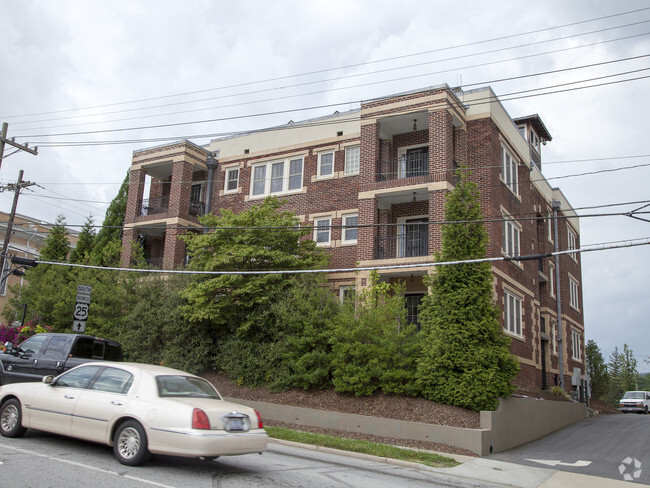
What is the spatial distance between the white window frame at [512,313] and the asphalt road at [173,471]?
12875mm

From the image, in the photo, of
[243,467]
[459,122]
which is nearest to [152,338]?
[243,467]

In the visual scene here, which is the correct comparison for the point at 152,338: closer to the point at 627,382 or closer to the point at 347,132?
the point at 347,132

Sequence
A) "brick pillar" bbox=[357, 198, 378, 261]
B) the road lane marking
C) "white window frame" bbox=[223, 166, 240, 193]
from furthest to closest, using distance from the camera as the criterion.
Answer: "white window frame" bbox=[223, 166, 240, 193], "brick pillar" bbox=[357, 198, 378, 261], the road lane marking

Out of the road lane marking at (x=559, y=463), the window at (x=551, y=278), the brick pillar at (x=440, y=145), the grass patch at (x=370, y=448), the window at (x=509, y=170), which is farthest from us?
the window at (x=551, y=278)

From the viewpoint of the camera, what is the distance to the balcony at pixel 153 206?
28733mm

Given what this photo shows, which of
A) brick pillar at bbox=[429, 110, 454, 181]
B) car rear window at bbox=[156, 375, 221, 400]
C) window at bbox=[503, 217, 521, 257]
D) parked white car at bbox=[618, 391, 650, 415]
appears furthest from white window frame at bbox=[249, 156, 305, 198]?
parked white car at bbox=[618, 391, 650, 415]

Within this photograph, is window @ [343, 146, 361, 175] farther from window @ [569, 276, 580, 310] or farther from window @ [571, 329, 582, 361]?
window @ [571, 329, 582, 361]

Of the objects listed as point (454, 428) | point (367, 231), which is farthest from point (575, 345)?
point (454, 428)

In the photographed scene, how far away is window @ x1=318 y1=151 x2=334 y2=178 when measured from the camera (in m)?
25.1

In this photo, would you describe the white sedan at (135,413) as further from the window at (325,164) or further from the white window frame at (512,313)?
the window at (325,164)

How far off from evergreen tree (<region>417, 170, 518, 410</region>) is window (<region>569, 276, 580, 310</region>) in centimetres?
2168

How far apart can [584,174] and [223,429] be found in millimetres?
13319

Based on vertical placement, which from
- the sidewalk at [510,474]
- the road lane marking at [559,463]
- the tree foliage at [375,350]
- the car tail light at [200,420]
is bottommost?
the road lane marking at [559,463]

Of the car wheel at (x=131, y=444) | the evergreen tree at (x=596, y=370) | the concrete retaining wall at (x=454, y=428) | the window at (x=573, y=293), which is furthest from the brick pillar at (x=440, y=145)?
the evergreen tree at (x=596, y=370)
